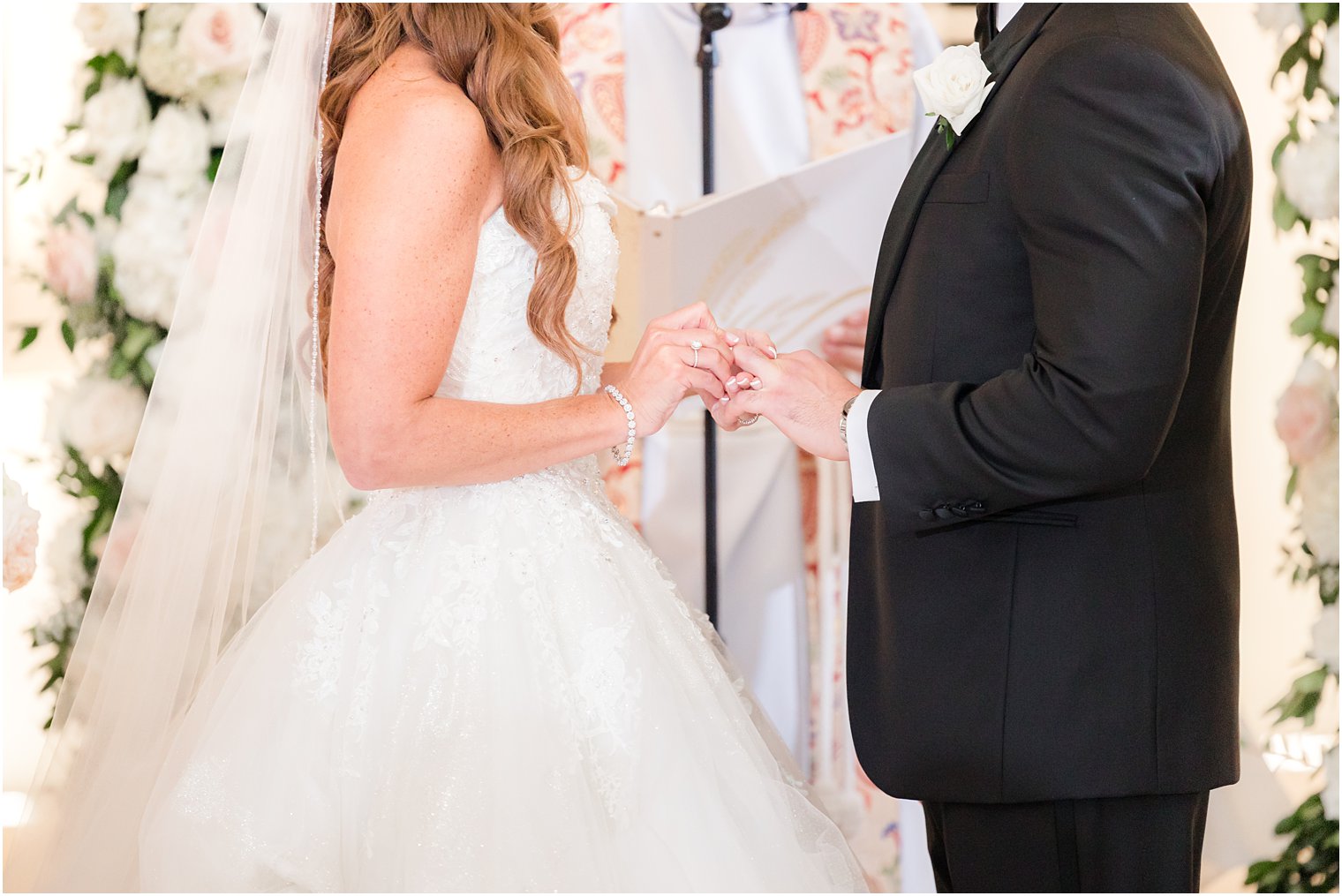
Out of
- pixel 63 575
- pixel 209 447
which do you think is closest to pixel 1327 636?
pixel 209 447

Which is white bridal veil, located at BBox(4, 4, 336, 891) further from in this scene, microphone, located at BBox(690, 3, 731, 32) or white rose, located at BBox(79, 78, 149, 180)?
microphone, located at BBox(690, 3, 731, 32)

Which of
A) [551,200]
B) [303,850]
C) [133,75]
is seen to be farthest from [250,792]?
[133,75]

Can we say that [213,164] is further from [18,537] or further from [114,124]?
[18,537]

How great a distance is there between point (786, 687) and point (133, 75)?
6.33 ft

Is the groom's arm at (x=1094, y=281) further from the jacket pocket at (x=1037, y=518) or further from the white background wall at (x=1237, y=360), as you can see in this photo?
the white background wall at (x=1237, y=360)

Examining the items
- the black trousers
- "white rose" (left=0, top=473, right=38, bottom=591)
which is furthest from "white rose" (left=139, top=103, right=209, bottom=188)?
the black trousers

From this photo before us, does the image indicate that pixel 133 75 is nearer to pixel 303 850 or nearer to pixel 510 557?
pixel 510 557

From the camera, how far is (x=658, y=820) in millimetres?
1417

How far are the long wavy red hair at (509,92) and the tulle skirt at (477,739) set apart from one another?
29cm

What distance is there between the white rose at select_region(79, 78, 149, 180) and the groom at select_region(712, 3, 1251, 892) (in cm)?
145

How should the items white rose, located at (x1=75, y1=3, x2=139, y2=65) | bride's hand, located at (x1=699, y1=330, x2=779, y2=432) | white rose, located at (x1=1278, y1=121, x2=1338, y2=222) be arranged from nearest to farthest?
bride's hand, located at (x1=699, y1=330, x2=779, y2=432) < white rose, located at (x1=1278, y1=121, x2=1338, y2=222) < white rose, located at (x1=75, y1=3, x2=139, y2=65)

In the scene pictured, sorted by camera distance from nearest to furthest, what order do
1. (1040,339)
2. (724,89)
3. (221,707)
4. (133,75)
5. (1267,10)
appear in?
1. (1040,339)
2. (221,707)
3. (1267,10)
4. (133,75)
5. (724,89)

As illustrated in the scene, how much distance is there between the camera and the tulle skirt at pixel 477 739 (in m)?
Answer: 1.38

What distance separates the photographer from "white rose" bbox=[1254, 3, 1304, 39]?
6.19 feet
